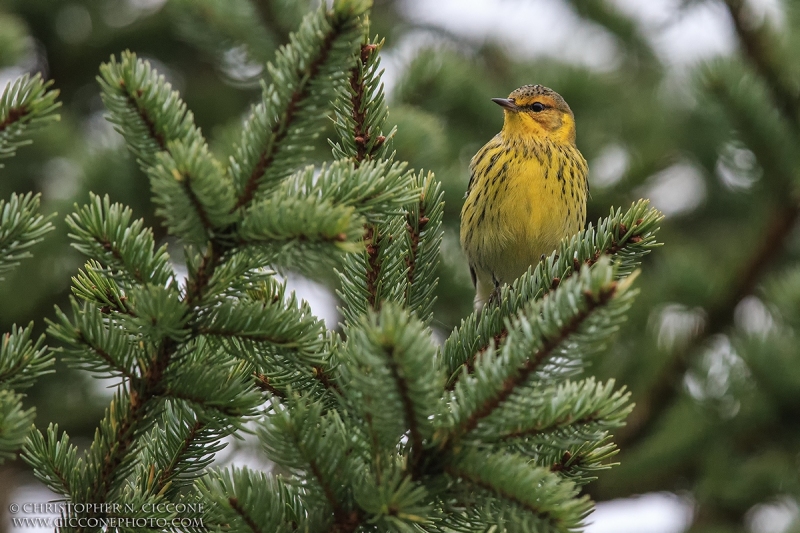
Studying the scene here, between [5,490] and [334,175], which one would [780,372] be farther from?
[5,490]

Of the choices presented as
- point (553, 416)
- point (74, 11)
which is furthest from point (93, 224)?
point (74, 11)

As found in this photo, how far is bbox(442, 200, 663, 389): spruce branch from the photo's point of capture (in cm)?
219

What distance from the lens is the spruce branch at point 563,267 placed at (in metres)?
2.19

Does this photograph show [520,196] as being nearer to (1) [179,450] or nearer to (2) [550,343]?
(1) [179,450]

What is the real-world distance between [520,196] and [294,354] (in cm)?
278

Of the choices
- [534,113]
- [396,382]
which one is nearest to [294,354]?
[396,382]

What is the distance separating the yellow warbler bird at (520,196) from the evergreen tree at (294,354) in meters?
2.61

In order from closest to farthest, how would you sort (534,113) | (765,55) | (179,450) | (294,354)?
(294,354) < (179,450) < (765,55) < (534,113)

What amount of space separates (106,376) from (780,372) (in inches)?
141

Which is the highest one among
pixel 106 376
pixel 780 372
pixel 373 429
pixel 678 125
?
pixel 678 125

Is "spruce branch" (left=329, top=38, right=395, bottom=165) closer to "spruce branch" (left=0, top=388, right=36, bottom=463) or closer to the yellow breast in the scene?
"spruce branch" (left=0, top=388, right=36, bottom=463)

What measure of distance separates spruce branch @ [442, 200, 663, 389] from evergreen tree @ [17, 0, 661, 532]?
412 mm

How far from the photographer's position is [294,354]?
1845 millimetres

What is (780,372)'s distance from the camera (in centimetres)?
427
